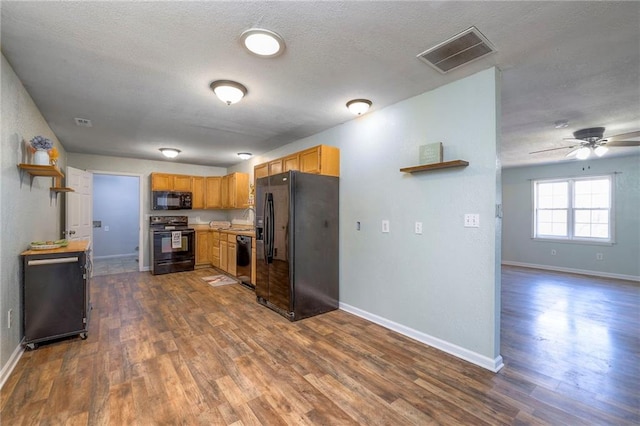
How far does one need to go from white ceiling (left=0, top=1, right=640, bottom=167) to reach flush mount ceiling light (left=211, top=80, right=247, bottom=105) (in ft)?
0.31

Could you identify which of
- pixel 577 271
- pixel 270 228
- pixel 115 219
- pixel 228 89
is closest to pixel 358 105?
pixel 228 89

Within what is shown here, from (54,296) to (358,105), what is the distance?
3621 millimetres

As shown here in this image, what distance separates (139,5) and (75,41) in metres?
0.77

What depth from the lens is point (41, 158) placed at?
104 inches

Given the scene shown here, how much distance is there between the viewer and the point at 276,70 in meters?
2.37

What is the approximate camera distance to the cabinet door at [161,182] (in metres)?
6.10

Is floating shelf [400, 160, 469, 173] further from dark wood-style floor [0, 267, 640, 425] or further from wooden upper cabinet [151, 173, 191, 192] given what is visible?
wooden upper cabinet [151, 173, 191, 192]

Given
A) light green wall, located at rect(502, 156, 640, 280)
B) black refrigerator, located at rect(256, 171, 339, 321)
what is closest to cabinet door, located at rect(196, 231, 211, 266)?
black refrigerator, located at rect(256, 171, 339, 321)

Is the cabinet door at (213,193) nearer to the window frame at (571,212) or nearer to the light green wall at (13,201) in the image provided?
the light green wall at (13,201)

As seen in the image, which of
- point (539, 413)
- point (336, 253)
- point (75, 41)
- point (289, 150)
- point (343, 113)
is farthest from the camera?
point (289, 150)

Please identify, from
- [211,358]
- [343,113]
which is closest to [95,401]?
[211,358]

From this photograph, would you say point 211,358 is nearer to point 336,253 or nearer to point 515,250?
point 336,253

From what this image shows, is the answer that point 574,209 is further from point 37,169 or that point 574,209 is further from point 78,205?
point 78,205

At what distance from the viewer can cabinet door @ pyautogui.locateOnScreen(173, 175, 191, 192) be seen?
251 inches
